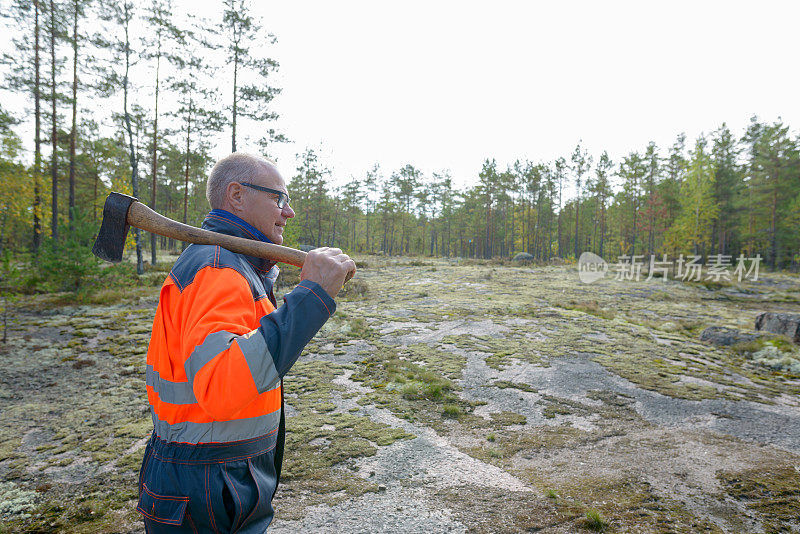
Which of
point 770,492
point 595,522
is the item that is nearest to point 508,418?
point 595,522

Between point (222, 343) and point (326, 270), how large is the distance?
1.40 ft

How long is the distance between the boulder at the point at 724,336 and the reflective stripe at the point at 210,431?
13.5 m

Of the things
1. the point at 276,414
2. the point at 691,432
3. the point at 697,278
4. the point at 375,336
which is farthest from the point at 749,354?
the point at 697,278

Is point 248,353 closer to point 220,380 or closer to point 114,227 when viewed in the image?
point 220,380

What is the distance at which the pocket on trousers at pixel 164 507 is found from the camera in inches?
52.3

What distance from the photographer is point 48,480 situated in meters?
3.99

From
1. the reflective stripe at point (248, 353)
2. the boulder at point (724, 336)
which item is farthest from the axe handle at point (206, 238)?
the boulder at point (724, 336)

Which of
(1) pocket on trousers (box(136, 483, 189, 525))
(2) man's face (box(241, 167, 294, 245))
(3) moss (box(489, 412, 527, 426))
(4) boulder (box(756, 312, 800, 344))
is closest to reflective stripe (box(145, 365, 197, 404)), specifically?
(1) pocket on trousers (box(136, 483, 189, 525))

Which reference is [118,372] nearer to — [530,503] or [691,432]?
[530,503]

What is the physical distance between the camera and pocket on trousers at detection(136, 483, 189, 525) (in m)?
1.33

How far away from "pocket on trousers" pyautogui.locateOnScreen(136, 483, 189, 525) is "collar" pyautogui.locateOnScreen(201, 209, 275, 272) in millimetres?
870

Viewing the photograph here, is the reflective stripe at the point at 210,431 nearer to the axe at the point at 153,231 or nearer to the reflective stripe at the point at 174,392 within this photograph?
the reflective stripe at the point at 174,392

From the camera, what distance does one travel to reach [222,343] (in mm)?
1173

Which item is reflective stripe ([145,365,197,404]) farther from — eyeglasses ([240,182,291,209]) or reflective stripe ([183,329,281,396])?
eyeglasses ([240,182,291,209])
